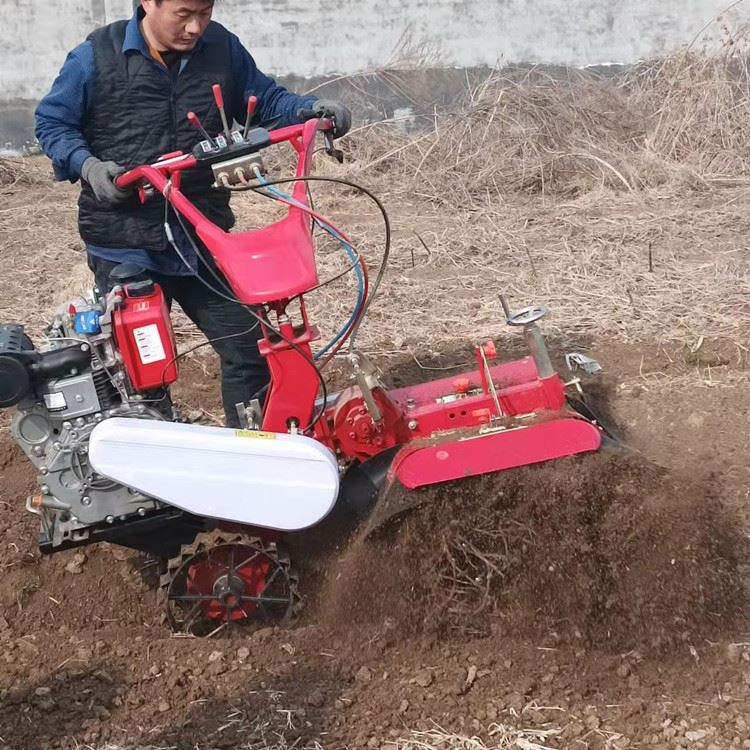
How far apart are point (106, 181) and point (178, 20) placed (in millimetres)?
600

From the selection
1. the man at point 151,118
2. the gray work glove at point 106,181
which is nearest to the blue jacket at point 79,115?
the man at point 151,118

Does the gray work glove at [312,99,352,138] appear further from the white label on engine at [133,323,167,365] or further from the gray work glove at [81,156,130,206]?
the white label on engine at [133,323,167,365]

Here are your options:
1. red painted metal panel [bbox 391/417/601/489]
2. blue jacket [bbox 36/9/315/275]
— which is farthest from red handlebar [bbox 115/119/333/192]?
red painted metal panel [bbox 391/417/601/489]

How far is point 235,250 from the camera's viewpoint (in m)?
3.08

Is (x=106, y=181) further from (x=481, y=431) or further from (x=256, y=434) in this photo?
(x=481, y=431)

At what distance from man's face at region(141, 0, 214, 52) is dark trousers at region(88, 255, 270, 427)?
0.82 meters

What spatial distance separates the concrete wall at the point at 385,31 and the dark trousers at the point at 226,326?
8.38m

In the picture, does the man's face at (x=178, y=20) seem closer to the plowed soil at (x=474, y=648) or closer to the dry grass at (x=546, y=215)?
the plowed soil at (x=474, y=648)

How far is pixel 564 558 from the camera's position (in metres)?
3.33

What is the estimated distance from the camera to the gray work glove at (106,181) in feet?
10.6

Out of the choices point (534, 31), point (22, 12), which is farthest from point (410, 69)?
point (22, 12)

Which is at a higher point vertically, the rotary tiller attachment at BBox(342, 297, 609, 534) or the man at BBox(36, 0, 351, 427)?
the man at BBox(36, 0, 351, 427)

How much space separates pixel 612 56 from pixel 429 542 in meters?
9.24

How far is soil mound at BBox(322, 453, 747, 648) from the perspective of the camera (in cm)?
329
